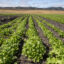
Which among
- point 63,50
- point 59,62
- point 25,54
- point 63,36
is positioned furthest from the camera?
point 63,36

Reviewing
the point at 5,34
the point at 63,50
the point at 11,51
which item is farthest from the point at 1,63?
the point at 5,34

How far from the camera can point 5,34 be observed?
52.3 feet

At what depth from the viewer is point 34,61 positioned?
25.7ft

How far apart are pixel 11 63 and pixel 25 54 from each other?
5.15ft

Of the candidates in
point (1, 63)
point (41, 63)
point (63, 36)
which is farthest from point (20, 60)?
point (63, 36)

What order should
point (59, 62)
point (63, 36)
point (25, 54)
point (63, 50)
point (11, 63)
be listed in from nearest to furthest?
point (59, 62)
point (11, 63)
point (63, 50)
point (25, 54)
point (63, 36)

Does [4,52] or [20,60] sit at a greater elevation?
[4,52]

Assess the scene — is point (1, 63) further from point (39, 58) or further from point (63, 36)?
point (63, 36)

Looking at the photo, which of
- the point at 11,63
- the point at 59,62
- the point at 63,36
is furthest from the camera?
the point at 63,36

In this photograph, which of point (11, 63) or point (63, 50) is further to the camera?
point (63, 50)

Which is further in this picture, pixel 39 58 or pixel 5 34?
pixel 5 34

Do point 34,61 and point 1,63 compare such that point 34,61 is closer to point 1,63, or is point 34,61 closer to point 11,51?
point 11,51

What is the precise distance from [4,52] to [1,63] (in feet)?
3.63

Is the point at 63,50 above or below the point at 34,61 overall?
above
